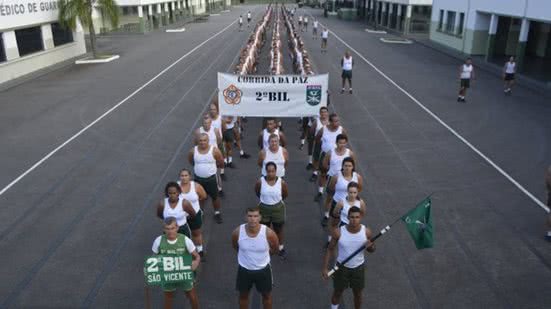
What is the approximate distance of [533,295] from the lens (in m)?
6.76

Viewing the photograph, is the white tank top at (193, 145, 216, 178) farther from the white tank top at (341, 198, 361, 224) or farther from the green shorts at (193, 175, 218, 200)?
the white tank top at (341, 198, 361, 224)

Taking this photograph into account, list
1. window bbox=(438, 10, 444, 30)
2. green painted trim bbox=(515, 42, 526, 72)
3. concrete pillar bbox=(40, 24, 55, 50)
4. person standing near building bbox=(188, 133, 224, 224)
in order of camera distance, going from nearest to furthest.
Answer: person standing near building bbox=(188, 133, 224, 224)
green painted trim bbox=(515, 42, 526, 72)
concrete pillar bbox=(40, 24, 55, 50)
window bbox=(438, 10, 444, 30)

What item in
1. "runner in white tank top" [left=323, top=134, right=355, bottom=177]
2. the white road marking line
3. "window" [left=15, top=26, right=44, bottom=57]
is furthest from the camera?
"window" [left=15, top=26, right=44, bottom=57]

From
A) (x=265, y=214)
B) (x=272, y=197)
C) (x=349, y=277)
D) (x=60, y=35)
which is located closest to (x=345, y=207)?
(x=349, y=277)

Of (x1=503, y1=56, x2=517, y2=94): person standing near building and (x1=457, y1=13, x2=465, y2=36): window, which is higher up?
(x1=457, y1=13, x2=465, y2=36): window

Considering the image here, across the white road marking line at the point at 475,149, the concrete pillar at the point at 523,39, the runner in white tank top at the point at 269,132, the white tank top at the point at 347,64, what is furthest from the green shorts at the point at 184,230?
the concrete pillar at the point at 523,39

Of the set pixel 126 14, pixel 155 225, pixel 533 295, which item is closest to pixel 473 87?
pixel 533 295

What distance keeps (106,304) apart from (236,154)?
6.52 m

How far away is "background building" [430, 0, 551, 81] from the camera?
23.5 m

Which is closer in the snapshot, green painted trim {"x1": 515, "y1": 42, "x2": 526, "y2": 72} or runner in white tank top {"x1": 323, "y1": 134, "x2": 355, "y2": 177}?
runner in white tank top {"x1": 323, "y1": 134, "x2": 355, "y2": 177}

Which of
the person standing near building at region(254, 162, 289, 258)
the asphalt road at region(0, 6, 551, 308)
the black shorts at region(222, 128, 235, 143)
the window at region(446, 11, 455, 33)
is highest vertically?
the window at region(446, 11, 455, 33)

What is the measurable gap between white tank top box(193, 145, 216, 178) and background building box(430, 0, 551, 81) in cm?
2010

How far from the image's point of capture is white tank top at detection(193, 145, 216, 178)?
8172 mm

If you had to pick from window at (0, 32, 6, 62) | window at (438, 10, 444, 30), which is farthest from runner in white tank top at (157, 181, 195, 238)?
window at (438, 10, 444, 30)
